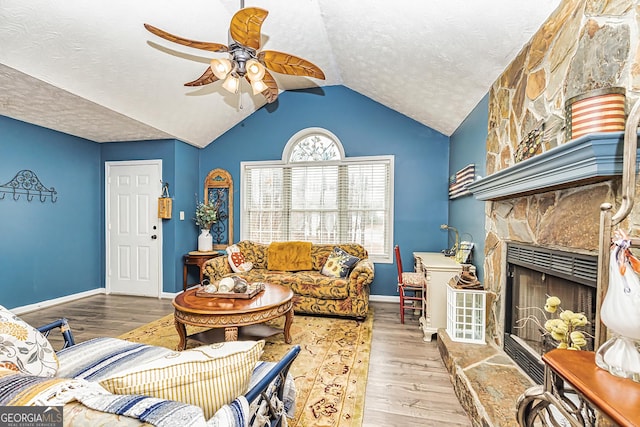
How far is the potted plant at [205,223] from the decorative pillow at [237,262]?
2.82 ft

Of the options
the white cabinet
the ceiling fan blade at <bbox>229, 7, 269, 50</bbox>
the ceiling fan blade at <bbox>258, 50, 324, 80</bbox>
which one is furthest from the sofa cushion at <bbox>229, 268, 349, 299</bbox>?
the ceiling fan blade at <bbox>229, 7, 269, 50</bbox>

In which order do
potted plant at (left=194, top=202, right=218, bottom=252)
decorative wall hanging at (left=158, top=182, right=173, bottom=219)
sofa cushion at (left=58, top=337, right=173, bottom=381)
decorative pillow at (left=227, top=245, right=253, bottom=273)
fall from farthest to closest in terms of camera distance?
potted plant at (left=194, top=202, right=218, bottom=252) < decorative wall hanging at (left=158, top=182, right=173, bottom=219) < decorative pillow at (left=227, top=245, right=253, bottom=273) < sofa cushion at (left=58, top=337, right=173, bottom=381)

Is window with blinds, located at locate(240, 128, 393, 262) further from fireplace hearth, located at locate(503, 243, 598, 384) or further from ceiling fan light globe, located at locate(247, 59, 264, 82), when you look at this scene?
ceiling fan light globe, located at locate(247, 59, 264, 82)

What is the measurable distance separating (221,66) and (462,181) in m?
2.83

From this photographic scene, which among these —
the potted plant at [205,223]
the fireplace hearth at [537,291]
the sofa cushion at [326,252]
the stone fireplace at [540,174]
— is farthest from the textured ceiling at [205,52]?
the sofa cushion at [326,252]

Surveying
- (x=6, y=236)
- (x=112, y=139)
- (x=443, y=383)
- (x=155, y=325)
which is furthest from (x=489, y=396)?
(x=112, y=139)

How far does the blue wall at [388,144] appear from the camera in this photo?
14.6ft

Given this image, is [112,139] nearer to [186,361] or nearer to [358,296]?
[358,296]

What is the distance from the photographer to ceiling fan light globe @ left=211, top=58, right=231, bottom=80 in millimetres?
2287

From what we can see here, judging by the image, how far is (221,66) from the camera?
90.6 inches

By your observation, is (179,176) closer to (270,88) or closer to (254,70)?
(270,88)

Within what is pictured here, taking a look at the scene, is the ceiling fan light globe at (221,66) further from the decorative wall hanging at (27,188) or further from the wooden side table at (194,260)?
the decorative wall hanging at (27,188)

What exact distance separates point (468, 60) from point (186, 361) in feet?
9.74

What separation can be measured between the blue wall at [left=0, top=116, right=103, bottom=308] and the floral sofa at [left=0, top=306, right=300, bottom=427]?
348 centimetres
